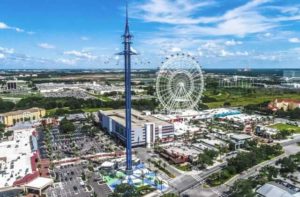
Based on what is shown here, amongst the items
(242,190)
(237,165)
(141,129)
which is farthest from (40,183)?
(237,165)

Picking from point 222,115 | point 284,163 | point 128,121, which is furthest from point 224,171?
point 222,115

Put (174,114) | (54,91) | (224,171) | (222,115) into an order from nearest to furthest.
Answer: (224,171) < (174,114) < (222,115) < (54,91)

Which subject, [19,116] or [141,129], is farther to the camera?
[19,116]

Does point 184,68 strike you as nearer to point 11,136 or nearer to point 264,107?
point 264,107

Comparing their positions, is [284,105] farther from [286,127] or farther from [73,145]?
[73,145]

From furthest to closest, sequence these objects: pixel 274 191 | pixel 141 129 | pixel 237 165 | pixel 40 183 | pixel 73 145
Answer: pixel 73 145
pixel 141 129
pixel 237 165
pixel 40 183
pixel 274 191

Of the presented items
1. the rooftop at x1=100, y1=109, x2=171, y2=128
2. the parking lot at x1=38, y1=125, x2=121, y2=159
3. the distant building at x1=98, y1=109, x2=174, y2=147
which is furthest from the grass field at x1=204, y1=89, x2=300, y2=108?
the parking lot at x1=38, y1=125, x2=121, y2=159
